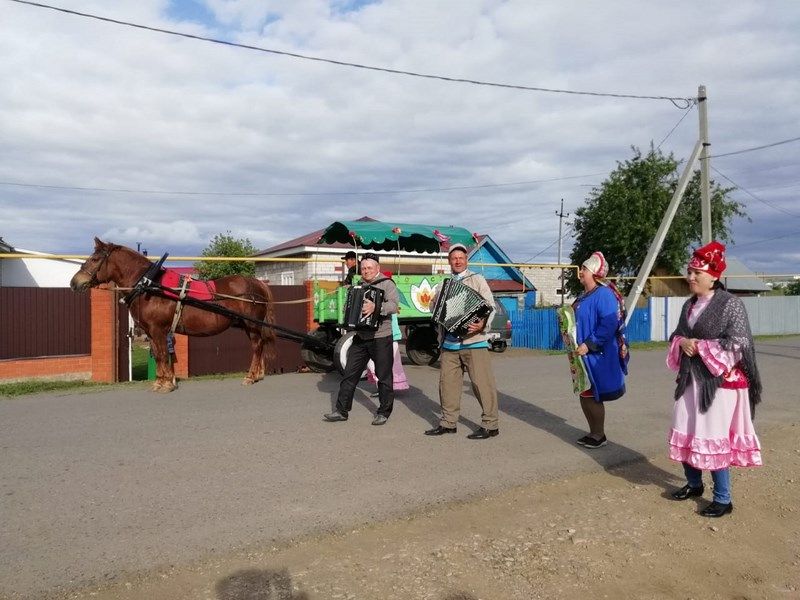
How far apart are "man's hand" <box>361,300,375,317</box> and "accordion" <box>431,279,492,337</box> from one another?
80cm

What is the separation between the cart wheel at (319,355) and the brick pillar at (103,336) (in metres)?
3.41

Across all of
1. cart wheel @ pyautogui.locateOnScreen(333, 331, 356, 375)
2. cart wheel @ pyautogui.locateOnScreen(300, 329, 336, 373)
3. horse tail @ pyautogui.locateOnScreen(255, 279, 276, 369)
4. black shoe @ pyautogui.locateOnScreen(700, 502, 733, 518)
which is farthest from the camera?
cart wheel @ pyautogui.locateOnScreen(300, 329, 336, 373)

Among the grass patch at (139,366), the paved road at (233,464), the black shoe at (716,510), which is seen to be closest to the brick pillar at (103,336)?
the grass patch at (139,366)

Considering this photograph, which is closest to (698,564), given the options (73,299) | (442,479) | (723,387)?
(723,387)

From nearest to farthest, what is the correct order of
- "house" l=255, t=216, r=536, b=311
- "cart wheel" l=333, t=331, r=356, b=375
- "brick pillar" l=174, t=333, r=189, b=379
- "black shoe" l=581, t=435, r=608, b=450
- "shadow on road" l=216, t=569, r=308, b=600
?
1. "shadow on road" l=216, t=569, r=308, b=600
2. "black shoe" l=581, t=435, r=608, b=450
3. "cart wheel" l=333, t=331, r=356, b=375
4. "brick pillar" l=174, t=333, r=189, b=379
5. "house" l=255, t=216, r=536, b=311

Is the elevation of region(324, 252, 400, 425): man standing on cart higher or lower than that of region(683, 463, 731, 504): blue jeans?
higher

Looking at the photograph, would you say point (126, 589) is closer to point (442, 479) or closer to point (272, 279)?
point (442, 479)

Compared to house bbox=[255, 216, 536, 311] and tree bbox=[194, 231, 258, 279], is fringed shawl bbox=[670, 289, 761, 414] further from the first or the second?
tree bbox=[194, 231, 258, 279]

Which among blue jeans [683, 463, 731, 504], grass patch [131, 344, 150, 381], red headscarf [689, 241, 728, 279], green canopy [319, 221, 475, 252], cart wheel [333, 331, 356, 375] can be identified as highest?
green canopy [319, 221, 475, 252]

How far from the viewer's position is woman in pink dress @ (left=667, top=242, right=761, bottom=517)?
13.8ft

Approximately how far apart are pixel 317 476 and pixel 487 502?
4.74ft

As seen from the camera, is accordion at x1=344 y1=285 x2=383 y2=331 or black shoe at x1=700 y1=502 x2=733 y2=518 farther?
accordion at x1=344 y1=285 x2=383 y2=331

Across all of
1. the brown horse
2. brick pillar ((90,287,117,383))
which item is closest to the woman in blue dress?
the brown horse

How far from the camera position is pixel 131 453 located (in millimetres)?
5879
